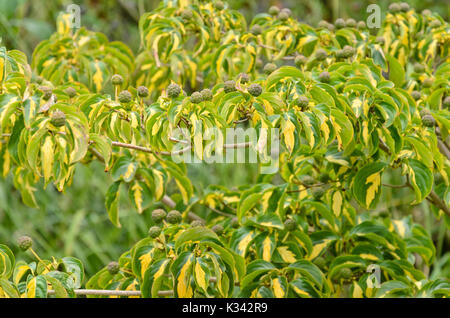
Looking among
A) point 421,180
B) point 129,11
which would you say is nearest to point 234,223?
point 421,180

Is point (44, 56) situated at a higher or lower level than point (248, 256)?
higher

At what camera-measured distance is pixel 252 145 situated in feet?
5.16

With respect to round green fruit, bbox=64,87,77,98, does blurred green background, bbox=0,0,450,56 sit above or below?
above

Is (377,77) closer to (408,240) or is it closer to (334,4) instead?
(408,240)

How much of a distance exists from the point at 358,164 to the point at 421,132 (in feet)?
0.79

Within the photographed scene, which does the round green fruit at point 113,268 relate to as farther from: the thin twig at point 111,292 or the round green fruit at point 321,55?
the round green fruit at point 321,55

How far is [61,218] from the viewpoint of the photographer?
4004mm

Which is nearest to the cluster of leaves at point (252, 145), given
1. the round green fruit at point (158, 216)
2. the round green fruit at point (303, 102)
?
the round green fruit at point (303, 102)

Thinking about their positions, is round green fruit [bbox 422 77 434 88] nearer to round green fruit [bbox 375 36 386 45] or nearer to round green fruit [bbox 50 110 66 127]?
round green fruit [bbox 375 36 386 45]

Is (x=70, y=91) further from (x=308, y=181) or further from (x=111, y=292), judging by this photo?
(x=308, y=181)

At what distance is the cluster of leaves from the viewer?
156 cm

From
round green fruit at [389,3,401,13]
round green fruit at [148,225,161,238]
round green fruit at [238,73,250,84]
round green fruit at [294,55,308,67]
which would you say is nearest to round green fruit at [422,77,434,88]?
round green fruit at [389,3,401,13]

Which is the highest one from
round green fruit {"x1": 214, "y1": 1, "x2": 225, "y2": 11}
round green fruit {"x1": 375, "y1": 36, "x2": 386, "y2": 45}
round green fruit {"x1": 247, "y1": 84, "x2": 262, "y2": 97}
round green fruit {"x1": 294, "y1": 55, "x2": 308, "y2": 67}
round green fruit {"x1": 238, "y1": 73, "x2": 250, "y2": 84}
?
round green fruit {"x1": 214, "y1": 1, "x2": 225, "y2": 11}
